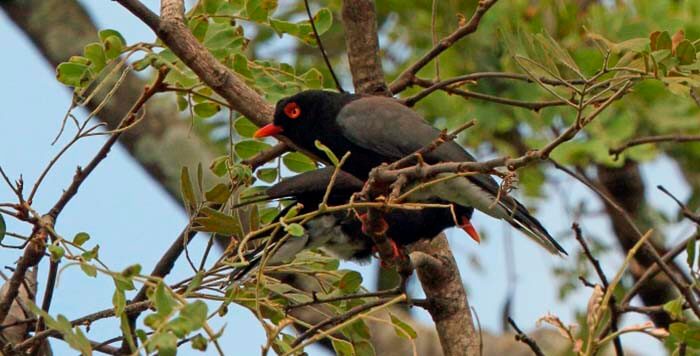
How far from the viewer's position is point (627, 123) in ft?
20.0

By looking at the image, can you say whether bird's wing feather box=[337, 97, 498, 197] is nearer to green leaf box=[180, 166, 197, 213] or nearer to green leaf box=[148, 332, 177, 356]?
green leaf box=[180, 166, 197, 213]

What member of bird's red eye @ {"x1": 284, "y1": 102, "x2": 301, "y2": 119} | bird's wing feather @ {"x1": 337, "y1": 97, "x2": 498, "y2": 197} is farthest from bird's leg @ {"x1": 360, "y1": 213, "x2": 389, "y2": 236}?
bird's red eye @ {"x1": 284, "y1": 102, "x2": 301, "y2": 119}

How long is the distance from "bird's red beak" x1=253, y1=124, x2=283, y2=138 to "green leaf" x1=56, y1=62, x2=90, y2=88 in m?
0.78

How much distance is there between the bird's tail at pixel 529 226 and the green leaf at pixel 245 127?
35.1 inches

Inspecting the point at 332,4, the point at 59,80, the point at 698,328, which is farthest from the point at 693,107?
the point at 59,80

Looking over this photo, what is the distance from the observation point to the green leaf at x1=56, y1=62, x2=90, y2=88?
342cm

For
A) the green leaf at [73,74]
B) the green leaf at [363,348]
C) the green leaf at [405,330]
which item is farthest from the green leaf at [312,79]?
the green leaf at [405,330]

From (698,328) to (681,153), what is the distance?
188 inches

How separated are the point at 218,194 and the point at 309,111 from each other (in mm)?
1514

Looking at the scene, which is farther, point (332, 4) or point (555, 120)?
point (332, 4)

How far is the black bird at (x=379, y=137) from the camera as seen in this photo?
407 centimetres

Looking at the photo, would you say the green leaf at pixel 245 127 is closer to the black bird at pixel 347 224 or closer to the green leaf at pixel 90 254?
the black bird at pixel 347 224

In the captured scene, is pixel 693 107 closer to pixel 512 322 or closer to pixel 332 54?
pixel 332 54

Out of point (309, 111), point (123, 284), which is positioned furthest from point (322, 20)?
point (123, 284)
